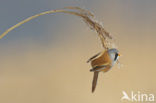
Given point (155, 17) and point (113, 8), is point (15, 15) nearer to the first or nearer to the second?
point (113, 8)

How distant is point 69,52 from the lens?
5.24ft

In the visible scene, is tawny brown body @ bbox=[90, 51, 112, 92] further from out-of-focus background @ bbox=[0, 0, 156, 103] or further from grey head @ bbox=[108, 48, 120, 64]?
out-of-focus background @ bbox=[0, 0, 156, 103]

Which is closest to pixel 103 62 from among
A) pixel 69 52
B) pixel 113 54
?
pixel 113 54

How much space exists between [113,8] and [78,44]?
0.36m

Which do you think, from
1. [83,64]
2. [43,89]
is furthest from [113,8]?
[43,89]

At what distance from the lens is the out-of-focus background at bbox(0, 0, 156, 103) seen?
58.8 inches

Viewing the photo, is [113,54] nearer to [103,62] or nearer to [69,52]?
[103,62]

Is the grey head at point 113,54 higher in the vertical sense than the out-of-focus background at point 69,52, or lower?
lower

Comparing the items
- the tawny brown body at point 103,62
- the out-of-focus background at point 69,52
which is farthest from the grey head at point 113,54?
the out-of-focus background at point 69,52

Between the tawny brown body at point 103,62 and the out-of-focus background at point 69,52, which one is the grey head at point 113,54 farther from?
the out-of-focus background at point 69,52

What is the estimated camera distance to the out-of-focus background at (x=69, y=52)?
4.90 feet

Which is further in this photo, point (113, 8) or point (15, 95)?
point (113, 8)

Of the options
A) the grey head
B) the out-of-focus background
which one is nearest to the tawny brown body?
the grey head

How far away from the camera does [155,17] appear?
1.71 m
